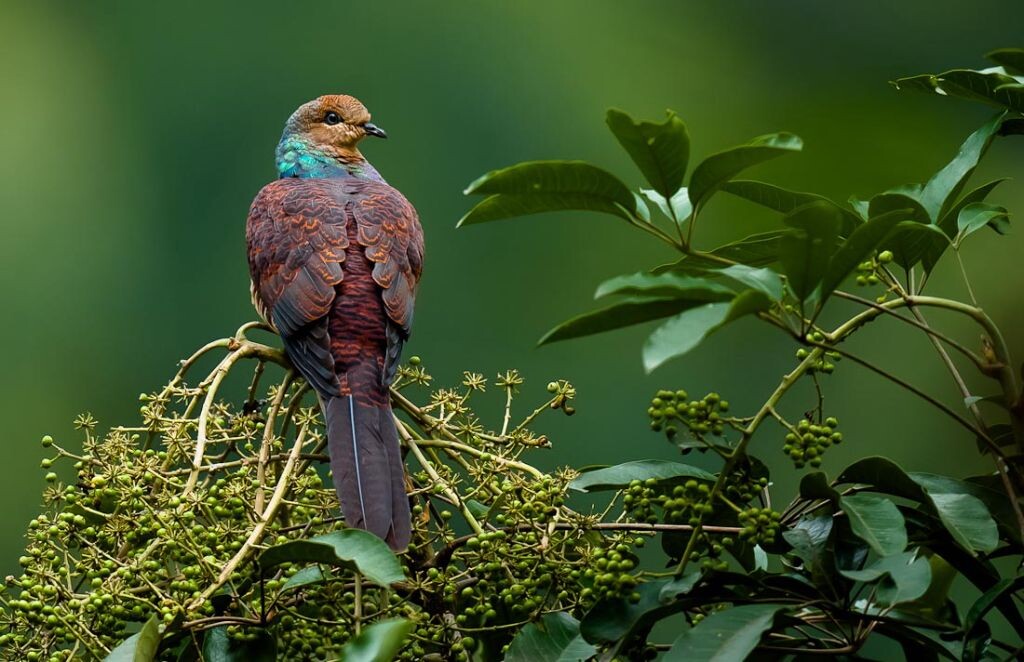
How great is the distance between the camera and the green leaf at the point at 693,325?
3.34 ft

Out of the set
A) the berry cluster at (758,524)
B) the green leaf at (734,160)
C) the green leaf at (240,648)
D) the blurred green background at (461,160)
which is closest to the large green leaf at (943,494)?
the berry cluster at (758,524)

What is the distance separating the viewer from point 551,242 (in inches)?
262

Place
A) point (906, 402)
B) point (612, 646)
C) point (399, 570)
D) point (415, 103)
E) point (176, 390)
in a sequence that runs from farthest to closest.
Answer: point (415, 103)
point (906, 402)
point (176, 390)
point (612, 646)
point (399, 570)

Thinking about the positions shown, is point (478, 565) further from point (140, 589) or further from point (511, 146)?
point (511, 146)

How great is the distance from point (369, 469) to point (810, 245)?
0.77 metres

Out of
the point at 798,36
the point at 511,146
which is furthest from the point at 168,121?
the point at 798,36

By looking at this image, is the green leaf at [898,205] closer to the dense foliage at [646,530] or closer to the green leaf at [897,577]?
the dense foliage at [646,530]

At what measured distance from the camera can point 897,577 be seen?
1234 mm

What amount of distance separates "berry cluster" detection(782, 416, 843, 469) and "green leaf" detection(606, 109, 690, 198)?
0.29 meters

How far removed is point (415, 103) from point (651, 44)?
4.79 ft

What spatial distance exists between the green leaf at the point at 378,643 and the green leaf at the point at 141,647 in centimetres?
30

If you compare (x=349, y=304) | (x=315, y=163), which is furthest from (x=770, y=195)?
(x=315, y=163)

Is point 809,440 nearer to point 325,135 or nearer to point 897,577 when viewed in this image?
point 897,577

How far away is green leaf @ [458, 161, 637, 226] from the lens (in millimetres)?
1301
